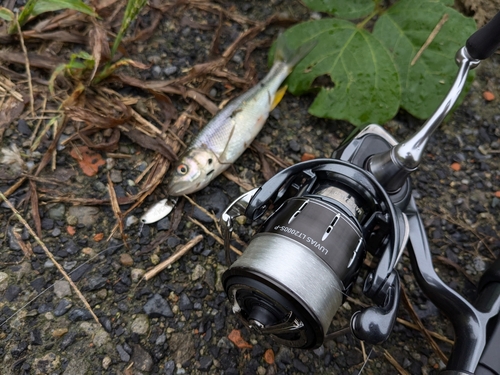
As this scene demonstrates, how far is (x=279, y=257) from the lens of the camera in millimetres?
1386

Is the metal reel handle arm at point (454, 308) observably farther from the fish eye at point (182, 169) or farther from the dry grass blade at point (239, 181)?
the fish eye at point (182, 169)

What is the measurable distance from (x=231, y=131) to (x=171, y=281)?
0.78 m

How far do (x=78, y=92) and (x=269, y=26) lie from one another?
1.19 m

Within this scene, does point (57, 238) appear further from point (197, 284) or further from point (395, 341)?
point (395, 341)

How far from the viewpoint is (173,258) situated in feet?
6.53

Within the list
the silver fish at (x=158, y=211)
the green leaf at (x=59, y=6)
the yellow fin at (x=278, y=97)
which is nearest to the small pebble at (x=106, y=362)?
the silver fish at (x=158, y=211)

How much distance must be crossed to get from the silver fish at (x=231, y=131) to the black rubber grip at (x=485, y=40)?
0.91 m

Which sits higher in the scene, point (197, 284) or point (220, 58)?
point (220, 58)

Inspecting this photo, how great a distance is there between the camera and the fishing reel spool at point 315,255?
137 cm

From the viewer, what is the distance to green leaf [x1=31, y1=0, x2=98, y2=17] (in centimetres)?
219

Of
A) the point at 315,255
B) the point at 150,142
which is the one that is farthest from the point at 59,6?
the point at 315,255

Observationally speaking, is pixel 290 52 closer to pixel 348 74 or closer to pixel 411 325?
pixel 348 74

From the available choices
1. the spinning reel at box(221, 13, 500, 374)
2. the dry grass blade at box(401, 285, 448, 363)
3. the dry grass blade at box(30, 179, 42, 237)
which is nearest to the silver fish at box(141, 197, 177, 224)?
the dry grass blade at box(30, 179, 42, 237)

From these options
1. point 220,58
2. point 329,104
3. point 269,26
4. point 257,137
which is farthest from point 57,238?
point 269,26
